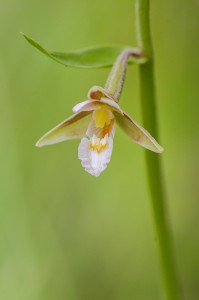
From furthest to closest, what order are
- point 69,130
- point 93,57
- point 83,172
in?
point 83,172 → point 93,57 → point 69,130

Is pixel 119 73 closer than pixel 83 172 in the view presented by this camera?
Yes

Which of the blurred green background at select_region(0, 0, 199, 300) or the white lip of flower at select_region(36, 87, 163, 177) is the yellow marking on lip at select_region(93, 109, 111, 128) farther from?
the blurred green background at select_region(0, 0, 199, 300)

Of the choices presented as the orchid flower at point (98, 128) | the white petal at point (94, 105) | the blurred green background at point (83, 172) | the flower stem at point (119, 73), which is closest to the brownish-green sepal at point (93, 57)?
the flower stem at point (119, 73)

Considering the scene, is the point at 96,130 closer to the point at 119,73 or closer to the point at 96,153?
the point at 96,153

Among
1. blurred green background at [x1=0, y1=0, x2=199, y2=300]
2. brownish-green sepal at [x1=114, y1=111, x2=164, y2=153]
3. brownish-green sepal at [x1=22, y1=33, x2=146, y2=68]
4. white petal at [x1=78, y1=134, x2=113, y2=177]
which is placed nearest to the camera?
brownish-green sepal at [x1=114, y1=111, x2=164, y2=153]

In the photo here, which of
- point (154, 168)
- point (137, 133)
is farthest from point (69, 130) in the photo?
point (154, 168)

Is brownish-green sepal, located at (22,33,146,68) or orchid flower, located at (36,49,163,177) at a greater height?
brownish-green sepal, located at (22,33,146,68)

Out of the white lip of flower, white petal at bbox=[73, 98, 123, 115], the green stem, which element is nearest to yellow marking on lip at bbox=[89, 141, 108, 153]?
the white lip of flower

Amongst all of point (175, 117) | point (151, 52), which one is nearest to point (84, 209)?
point (175, 117)
